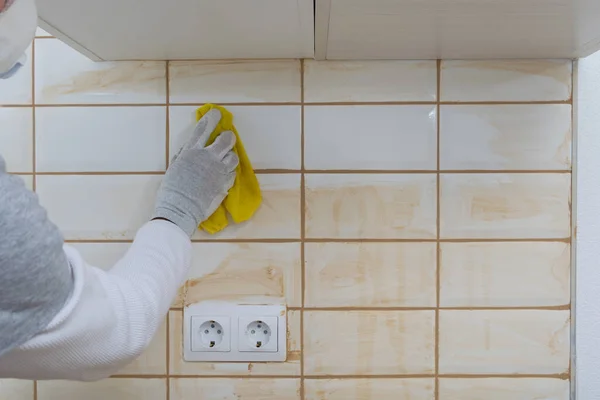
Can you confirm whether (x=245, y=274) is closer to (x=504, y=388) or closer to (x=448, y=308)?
(x=448, y=308)

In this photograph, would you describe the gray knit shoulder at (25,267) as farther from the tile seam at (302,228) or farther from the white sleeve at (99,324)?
the tile seam at (302,228)

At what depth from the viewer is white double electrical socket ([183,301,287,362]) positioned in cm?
103

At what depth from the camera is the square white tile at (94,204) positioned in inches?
41.1

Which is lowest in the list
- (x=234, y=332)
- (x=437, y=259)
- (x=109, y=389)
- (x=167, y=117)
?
(x=109, y=389)

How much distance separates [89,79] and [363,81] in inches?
17.5

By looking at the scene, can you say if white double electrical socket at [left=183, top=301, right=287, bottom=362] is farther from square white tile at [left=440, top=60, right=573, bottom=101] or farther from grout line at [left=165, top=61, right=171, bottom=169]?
square white tile at [left=440, top=60, right=573, bottom=101]

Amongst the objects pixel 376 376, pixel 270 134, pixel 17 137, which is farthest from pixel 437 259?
pixel 17 137

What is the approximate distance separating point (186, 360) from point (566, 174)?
681mm

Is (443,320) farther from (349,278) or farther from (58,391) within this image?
(58,391)

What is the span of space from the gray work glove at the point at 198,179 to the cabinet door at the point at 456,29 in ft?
0.67

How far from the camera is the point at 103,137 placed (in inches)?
41.0

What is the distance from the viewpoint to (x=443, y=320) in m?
1.03

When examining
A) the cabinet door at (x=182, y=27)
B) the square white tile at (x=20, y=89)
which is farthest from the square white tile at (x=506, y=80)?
the square white tile at (x=20, y=89)

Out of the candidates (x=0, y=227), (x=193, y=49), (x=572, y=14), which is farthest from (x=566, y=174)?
(x=0, y=227)
